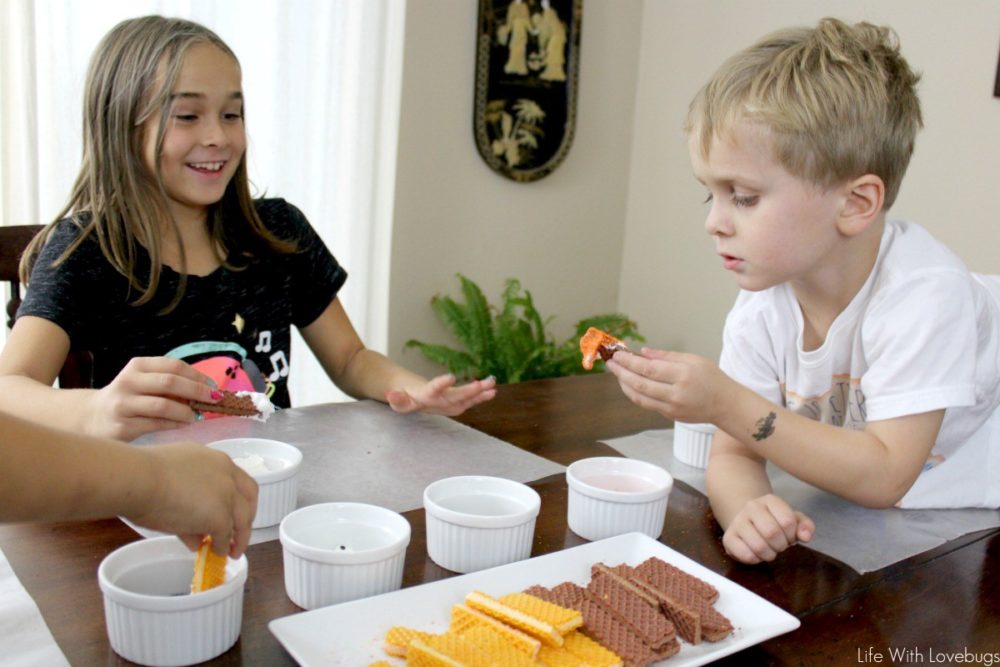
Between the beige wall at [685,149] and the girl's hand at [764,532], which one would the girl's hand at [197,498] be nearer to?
the girl's hand at [764,532]

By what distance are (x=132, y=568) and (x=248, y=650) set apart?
14 centimetres

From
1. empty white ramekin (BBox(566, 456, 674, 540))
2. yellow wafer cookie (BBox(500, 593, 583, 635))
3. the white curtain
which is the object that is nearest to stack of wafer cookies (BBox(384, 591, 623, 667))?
yellow wafer cookie (BBox(500, 593, 583, 635))

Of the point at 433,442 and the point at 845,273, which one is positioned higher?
the point at 845,273

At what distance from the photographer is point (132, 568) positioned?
831 mm

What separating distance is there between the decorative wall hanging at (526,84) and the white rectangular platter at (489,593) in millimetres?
2857

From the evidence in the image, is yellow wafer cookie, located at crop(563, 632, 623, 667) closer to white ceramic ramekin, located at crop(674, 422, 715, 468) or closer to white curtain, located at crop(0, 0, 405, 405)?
white ceramic ramekin, located at crop(674, 422, 715, 468)

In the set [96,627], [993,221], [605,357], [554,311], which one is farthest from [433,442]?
[554,311]

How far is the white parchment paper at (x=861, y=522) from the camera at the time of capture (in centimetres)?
111

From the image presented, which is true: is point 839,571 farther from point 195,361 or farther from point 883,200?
point 195,361

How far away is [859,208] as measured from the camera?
1.29 meters

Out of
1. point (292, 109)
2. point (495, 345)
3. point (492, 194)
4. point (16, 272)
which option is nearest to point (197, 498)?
point (16, 272)

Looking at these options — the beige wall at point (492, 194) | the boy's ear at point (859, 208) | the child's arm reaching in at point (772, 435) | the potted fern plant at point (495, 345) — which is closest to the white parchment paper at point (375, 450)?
the child's arm reaching in at point (772, 435)

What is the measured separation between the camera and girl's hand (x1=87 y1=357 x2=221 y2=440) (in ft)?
3.76

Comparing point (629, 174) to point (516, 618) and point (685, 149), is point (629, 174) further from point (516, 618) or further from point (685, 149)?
point (516, 618)
